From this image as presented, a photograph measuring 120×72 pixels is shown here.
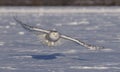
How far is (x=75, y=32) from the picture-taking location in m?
11.2

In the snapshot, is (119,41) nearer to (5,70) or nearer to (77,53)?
(77,53)

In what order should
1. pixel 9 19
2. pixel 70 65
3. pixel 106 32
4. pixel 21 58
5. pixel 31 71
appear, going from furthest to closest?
1. pixel 9 19
2. pixel 106 32
3. pixel 21 58
4. pixel 70 65
5. pixel 31 71

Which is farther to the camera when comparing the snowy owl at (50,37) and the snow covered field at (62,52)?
the snowy owl at (50,37)

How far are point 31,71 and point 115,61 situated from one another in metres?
1.34

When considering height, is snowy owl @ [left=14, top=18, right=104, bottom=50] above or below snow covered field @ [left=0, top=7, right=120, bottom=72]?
above

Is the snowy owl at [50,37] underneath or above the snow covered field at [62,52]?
above

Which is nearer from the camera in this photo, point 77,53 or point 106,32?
point 77,53

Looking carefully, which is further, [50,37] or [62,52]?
[62,52]

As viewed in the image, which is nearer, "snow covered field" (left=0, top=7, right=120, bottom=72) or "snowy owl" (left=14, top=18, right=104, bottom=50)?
"snow covered field" (left=0, top=7, right=120, bottom=72)

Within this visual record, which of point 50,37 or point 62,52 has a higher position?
point 50,37

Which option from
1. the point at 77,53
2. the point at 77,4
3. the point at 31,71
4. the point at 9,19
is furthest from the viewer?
the point at 77,4

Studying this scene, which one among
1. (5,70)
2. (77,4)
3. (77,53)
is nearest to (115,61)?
(77,53)

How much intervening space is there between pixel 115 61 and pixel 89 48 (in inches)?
46.1

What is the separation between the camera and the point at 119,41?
9695mm
